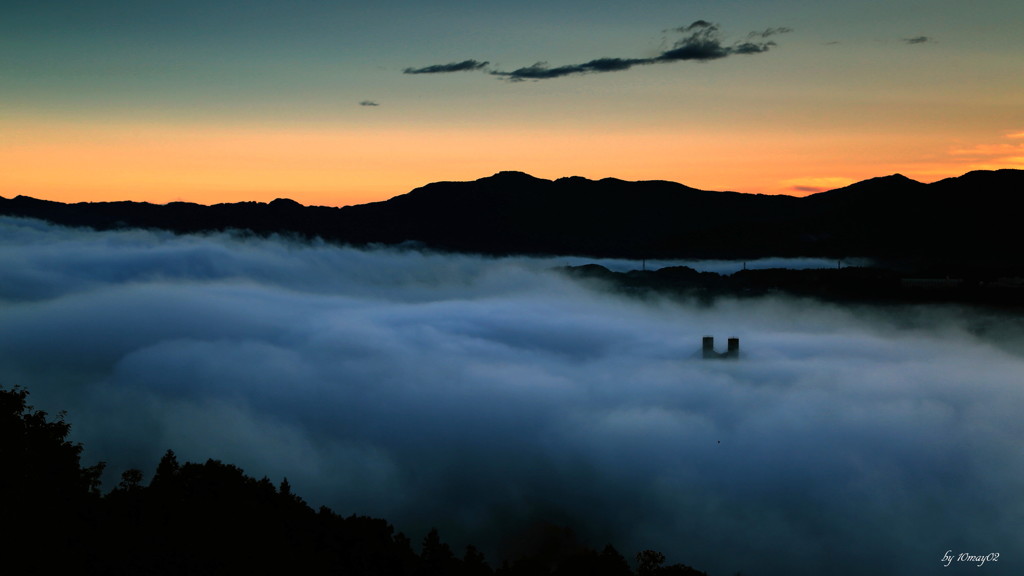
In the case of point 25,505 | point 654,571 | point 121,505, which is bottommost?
point 654,571

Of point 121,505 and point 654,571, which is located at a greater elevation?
point 121,505

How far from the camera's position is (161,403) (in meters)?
196

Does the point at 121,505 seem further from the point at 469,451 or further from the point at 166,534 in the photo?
the point at 469,451

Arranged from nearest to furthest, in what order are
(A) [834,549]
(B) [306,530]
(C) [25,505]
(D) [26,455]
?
(C) [25,505], (D) [26,455], (B) [306,530], (A) [834,549]

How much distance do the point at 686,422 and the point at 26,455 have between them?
5855 inches

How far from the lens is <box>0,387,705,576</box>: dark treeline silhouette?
33.4 m

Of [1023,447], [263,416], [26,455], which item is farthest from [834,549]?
[263,416]

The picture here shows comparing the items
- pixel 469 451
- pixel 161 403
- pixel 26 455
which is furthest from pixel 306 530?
pixel 161 403

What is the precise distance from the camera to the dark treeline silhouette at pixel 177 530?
110ft

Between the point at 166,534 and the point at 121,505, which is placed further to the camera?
the point at 121,505

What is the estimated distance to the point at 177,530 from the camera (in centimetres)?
4219

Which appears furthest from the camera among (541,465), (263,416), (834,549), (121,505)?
(263,416)

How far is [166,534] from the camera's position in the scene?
135ft

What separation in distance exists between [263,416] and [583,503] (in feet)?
316
